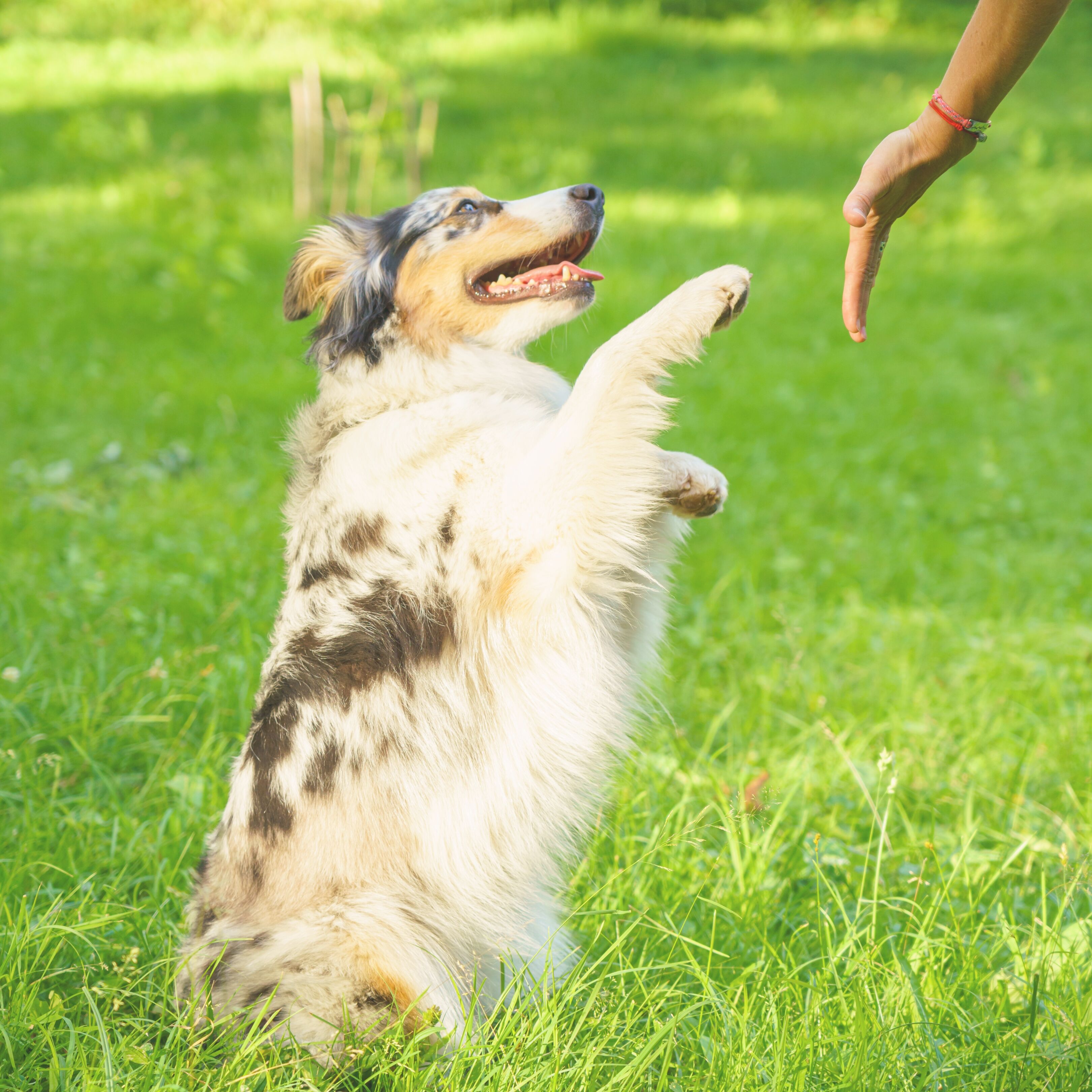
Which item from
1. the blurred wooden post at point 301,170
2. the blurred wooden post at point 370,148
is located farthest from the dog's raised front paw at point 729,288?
the blurred wooden post at point 301,170

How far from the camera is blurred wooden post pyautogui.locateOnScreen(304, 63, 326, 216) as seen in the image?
9.84m

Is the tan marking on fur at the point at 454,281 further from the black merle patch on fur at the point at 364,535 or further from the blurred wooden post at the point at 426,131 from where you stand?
the blurred wooden post at the point at 426,131

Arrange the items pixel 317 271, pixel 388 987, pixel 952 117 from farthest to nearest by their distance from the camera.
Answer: pixel 317 271, pixel 952 117, pixel 388 987

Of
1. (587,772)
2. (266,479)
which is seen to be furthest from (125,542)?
(587,772)

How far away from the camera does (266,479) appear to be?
6188 mm

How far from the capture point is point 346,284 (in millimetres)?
2982

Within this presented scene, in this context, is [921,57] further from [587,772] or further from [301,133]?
[587,772]

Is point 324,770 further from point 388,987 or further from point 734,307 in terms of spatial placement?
point 734,307

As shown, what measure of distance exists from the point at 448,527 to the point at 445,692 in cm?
40

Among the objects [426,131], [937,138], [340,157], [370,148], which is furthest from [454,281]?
[426,131]

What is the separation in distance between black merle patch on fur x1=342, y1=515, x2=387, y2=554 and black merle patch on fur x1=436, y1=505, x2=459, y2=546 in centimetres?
15

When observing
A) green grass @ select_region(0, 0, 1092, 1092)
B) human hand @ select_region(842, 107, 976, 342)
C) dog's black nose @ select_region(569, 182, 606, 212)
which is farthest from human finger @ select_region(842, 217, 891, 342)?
green grass @ select_region(0, 0, 1092, 1092)

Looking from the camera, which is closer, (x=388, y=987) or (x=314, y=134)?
(x=388, y=987)

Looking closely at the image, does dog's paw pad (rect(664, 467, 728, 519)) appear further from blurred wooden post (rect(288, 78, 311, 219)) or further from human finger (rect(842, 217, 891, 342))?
blurred wooden post (rect(288, 78, 311, 219))
